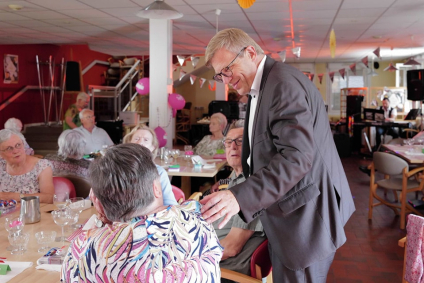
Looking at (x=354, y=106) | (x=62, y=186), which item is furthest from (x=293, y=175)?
(x=354, y=106)

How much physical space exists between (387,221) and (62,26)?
7.20 meters

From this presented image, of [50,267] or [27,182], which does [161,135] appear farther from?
[50,267]

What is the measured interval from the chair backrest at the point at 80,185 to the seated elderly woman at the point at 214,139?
2.89 m

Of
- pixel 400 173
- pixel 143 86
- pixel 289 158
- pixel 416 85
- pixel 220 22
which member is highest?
pixel 220 22

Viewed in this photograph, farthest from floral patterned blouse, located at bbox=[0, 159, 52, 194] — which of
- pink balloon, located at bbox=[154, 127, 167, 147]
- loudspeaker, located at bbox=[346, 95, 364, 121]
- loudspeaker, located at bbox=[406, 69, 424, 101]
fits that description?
loudspeaker, located at bbox=[346, 95, 364, 121]

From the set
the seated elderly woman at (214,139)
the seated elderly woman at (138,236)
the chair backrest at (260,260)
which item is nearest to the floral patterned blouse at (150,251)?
the seated elderly woman at (138,236)

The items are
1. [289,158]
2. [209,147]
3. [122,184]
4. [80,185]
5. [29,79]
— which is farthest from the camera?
[29,79]

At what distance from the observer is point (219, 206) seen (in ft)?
4.99

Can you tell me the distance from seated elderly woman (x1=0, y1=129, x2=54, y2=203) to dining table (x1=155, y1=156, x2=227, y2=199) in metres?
1.60

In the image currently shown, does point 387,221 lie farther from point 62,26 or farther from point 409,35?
point 62,26

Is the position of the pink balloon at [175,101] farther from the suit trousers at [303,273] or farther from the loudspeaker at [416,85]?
the loudspeaker at [416,85]

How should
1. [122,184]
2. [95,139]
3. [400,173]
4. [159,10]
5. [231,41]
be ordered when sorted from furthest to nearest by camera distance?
[95,139] → [400,173] → [159,10] → [231,41] → [122,184]

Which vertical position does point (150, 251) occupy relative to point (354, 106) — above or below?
below

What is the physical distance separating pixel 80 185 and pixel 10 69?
9.28 m
